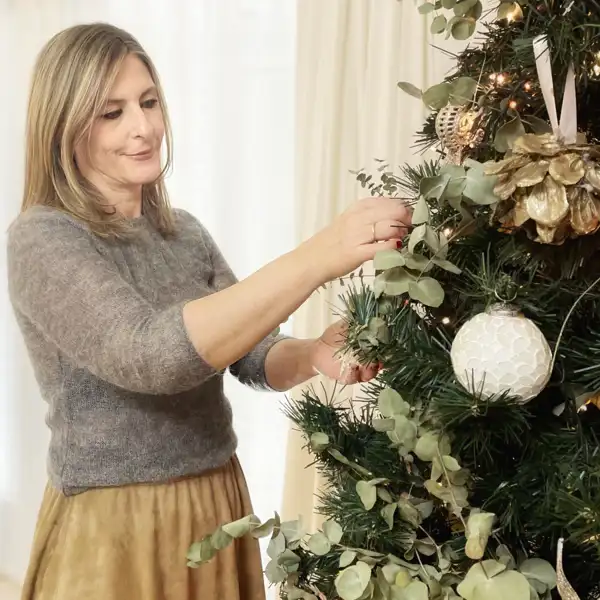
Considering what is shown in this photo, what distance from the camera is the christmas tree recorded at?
0.54 meters

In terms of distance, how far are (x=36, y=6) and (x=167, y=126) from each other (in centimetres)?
157

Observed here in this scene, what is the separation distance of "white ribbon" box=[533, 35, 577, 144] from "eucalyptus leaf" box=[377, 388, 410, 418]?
24 centimetres

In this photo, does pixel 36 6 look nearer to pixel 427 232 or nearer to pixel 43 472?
pixel 43 472

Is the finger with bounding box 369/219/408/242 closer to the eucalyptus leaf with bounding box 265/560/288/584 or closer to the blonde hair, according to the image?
the eucalyptus leaf with bounding box 265/560/288/584

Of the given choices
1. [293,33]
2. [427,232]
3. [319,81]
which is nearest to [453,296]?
[427,232]

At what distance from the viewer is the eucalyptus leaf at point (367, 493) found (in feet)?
2.12

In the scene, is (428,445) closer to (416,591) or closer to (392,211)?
(416,591)

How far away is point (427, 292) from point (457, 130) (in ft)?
0.59

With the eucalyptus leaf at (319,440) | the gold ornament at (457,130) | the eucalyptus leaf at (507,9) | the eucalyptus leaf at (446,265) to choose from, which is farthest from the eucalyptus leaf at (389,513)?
the eucalyptus leaf at (507,9)

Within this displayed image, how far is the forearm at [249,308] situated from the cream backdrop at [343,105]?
76 cm

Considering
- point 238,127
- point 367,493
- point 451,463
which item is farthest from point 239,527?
point 238,127

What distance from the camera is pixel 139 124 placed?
114 cm

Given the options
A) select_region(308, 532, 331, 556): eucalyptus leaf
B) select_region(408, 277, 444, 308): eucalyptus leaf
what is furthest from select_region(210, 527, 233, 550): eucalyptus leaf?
select_region(408, 277, 444, 308): eucalyptus leaf

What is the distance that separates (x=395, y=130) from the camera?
1.57 metres
